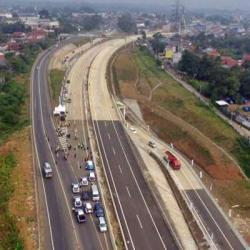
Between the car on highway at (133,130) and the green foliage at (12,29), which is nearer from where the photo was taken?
the car on highway at (133,130)

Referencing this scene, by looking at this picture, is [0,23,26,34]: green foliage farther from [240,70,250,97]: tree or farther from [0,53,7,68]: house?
[240,70,250,97]: tree

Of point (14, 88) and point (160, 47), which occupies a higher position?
point (14, 88)

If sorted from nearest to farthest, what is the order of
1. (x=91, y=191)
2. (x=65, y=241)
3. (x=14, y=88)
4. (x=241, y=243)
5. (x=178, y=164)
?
(x=65, y=241) < (x=241, y=243) < (x=91, y=191) < (x=178, y=164) < (x=14, y=88)

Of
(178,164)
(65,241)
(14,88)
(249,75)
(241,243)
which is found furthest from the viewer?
(249,75)

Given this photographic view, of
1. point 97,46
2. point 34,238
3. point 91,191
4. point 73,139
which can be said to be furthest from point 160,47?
point 34,238

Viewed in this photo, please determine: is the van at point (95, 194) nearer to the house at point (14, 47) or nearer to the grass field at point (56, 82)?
the grass field at point (56, 82)

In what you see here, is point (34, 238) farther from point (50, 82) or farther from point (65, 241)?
point (50, 82)

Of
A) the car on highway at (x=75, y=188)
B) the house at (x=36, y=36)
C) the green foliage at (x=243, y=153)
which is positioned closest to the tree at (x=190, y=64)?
the green foliage at (x=243, y=153)
